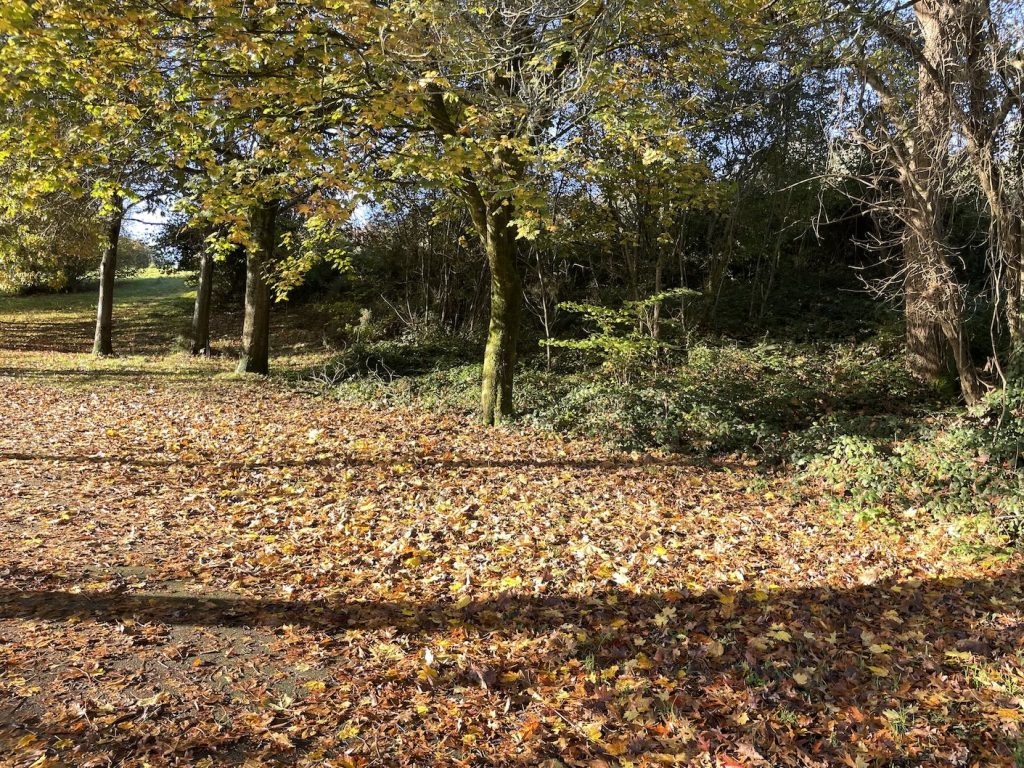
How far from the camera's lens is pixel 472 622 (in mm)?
4652

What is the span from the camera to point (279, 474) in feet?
26.0

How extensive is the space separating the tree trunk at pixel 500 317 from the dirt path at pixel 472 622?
2533 millimetres

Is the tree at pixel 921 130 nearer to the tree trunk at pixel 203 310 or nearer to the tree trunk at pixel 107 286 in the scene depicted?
the tree trunk at pixel 203 310

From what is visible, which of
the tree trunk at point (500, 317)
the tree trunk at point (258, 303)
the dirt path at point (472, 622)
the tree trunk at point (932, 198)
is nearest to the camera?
the dirt path at point (472, 622)

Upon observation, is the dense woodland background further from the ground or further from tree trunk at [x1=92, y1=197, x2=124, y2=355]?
the ground

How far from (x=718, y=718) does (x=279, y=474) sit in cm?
593

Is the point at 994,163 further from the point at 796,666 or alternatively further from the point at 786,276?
the point at 786,276

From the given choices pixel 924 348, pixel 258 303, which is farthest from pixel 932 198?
pixel 258 303

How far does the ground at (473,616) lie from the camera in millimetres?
3385

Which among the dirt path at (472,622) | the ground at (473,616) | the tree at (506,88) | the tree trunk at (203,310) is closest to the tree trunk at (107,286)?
the tree trunk at (203,310)

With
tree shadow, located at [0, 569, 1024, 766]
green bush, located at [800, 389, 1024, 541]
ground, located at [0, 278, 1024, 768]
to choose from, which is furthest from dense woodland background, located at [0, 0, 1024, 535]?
tree shadow, located at [0, 569, 1024, 766]

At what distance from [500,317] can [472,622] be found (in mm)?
6568

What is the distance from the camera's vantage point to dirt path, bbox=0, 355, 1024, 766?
3.38 meters

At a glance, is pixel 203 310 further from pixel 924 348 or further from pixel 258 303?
pixel 924 348
